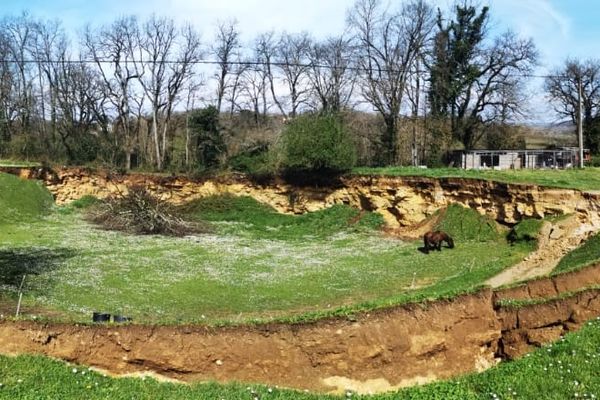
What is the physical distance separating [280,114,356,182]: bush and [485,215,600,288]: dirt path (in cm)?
1913

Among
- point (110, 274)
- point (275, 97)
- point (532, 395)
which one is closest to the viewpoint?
point (532, 395)

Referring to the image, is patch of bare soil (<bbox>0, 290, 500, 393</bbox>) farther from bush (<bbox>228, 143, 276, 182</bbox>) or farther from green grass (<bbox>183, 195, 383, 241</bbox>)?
bush (<bbox>228, 143, 276, 182</bbox>)

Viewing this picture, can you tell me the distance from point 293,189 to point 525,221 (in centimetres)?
2065

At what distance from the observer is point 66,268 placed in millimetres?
26125

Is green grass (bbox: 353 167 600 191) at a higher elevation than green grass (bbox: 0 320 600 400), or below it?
higher

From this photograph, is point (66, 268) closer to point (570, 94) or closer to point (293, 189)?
point (293, 189)

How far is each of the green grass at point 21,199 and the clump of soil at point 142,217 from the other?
518cm

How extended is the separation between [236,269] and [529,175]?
75.2ft

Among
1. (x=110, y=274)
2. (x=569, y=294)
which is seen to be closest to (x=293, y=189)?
(x=110, y=274)

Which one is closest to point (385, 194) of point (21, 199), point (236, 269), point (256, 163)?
point (256, 163)

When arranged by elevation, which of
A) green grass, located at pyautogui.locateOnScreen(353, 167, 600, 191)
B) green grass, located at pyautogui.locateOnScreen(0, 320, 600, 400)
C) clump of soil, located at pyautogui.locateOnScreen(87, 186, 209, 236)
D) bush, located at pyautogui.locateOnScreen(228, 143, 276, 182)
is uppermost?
bush, located at pyautogui.locateOnScreen(228, 143, 276, 182)

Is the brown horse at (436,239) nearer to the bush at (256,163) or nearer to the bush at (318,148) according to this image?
the bush at (318,148)

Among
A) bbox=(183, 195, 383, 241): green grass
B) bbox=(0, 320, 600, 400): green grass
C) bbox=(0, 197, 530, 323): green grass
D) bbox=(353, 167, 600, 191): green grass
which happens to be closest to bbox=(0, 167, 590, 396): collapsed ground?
bbox=(0, 197, 530, 323): green grass

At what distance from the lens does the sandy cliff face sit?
33844 millimetres
